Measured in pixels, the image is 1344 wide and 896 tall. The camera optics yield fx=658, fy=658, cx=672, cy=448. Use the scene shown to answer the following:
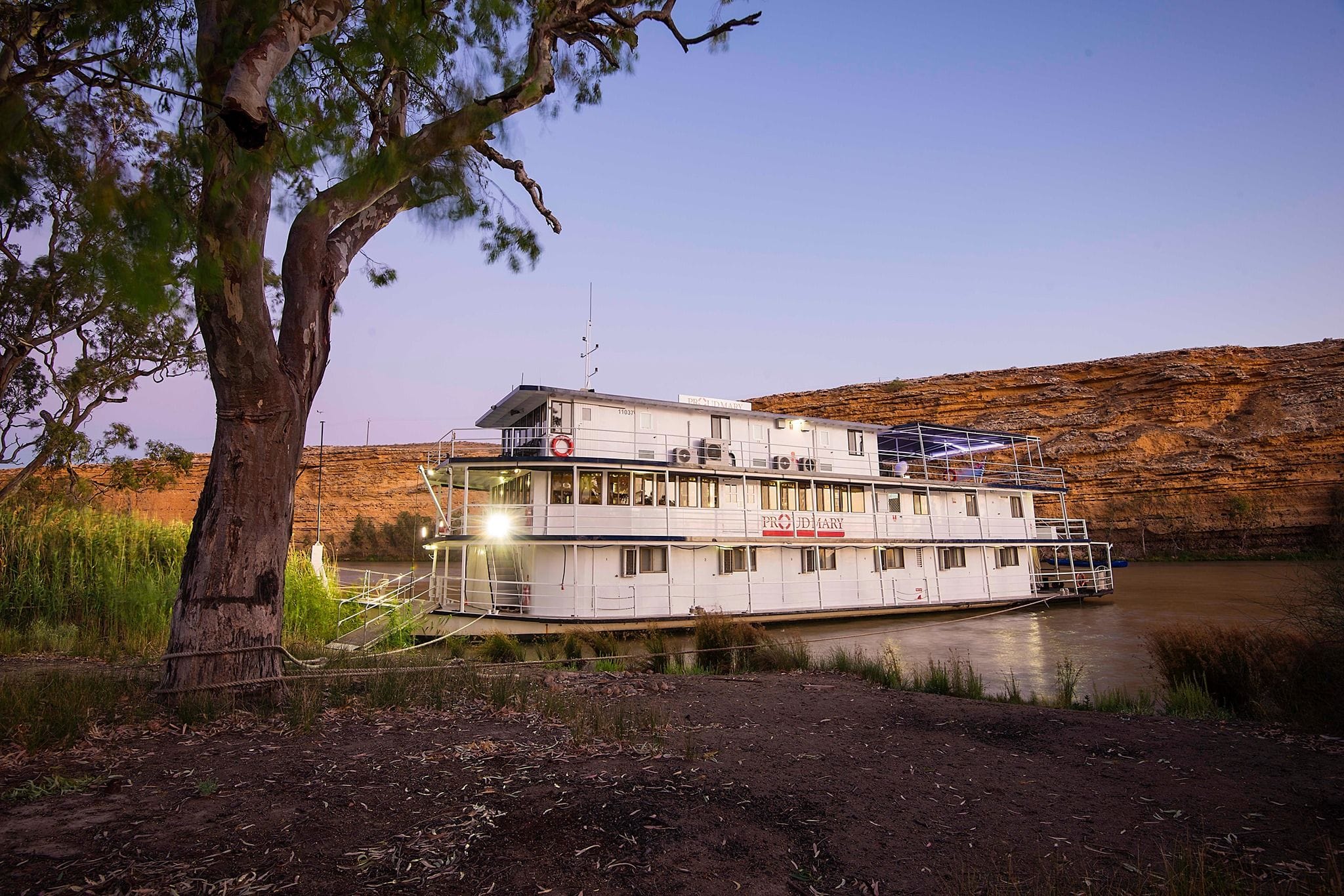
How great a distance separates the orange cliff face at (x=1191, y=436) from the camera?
125 feet

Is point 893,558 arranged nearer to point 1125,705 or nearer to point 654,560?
point 654,560

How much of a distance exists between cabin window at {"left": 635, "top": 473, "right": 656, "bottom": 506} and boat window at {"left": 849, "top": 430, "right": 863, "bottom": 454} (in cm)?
810

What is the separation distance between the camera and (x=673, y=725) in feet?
20.1

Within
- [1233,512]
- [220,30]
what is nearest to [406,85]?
[220,30]

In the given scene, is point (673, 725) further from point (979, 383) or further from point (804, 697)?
point (979, 383)

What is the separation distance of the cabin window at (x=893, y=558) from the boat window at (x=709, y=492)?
22.3 feet

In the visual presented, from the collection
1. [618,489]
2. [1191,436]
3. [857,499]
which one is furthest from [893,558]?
[1191,436]

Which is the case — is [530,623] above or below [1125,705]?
above

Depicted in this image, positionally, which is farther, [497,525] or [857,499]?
[857,499]

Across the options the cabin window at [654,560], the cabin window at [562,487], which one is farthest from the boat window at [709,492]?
the cabin window at [562,487]

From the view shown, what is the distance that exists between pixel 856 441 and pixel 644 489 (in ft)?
29.1

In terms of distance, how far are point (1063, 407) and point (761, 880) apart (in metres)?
55.9

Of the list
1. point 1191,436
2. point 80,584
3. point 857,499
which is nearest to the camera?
point 80,584

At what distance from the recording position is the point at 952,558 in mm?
24703
